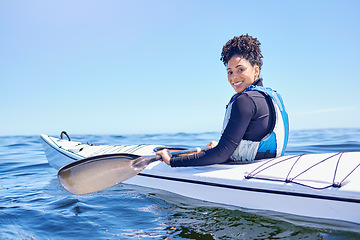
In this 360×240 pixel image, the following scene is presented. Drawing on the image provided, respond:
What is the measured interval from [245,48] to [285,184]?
1.30 m

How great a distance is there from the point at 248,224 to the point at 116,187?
7.23ft

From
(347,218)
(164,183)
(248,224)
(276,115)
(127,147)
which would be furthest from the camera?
(127,147)

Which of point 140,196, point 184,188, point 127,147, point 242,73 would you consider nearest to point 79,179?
point 140,196

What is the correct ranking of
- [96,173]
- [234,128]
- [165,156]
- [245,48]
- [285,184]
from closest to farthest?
1. [285,184]
2. [234,128]
3. [245,48]
4. [165,156]
5. [96,173]

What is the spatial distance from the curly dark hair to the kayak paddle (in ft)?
4.15

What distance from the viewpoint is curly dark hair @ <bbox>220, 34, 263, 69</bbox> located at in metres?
2.65

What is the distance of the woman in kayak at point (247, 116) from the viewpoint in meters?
2.45

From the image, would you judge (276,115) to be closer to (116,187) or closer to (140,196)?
(140,196)

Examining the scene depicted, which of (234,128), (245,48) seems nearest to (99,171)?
(234,128)

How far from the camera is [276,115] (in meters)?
2.55

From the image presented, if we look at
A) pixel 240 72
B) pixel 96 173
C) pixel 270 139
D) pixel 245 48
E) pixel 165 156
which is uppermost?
pixel 245 48

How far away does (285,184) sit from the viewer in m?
2.33

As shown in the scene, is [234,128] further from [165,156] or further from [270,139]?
[165,156]

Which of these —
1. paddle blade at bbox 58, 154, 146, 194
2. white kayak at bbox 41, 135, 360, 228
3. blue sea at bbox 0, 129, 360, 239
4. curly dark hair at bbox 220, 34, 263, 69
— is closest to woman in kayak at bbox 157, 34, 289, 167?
curly dark hair at bbox 220, 34, 263, 69
